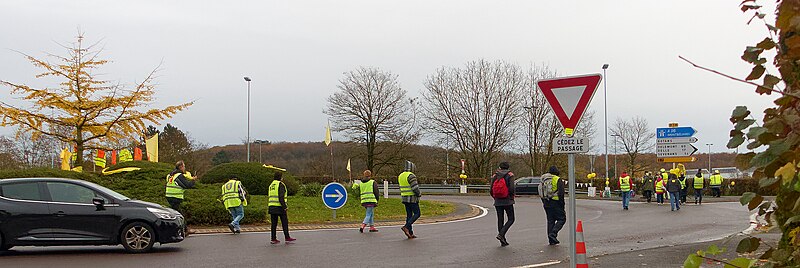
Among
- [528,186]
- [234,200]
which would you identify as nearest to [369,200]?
[234,200]

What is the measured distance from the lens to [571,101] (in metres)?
7.10

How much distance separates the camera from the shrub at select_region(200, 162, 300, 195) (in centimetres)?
3047

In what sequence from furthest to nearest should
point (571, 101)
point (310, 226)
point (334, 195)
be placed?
point (334, 195)
point (310, 226)
point (571, 101)

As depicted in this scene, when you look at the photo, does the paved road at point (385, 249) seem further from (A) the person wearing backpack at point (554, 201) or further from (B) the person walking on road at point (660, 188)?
(B) the person walking on road at point (660, 188)

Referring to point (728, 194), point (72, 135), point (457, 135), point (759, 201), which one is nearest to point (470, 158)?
point (457, 135)

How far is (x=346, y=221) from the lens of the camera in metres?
20.5

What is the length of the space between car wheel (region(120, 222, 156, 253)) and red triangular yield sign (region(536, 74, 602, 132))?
26.2 ft

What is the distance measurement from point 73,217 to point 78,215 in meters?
0.08

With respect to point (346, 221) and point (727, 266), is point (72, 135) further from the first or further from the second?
point (727, 266)

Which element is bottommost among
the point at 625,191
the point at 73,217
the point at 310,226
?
the point at 310,226

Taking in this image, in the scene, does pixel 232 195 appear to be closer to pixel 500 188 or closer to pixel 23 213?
pixel 23 213

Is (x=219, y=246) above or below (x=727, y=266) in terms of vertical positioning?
below

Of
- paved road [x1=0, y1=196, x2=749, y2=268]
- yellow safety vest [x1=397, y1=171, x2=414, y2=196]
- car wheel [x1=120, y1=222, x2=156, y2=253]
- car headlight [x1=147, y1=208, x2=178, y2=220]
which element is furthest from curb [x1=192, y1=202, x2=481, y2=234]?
car wheel [x1=120, y1=222, x2=156, y2=253]

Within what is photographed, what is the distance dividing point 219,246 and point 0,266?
3832mm
